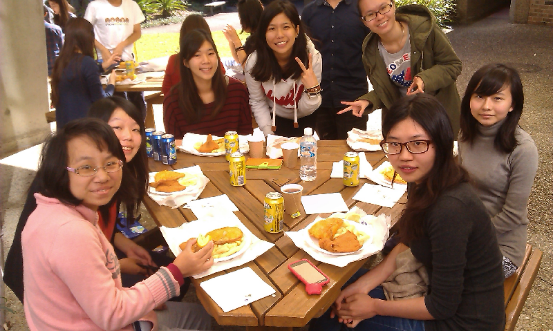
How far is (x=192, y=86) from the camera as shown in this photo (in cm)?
328

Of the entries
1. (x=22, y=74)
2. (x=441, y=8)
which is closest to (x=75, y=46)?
(x=22, y=74)

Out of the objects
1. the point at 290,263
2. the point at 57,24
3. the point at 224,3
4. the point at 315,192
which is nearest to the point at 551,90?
the point at 224,3

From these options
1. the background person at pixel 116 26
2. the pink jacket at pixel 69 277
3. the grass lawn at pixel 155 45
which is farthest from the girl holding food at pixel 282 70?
the grass lawn at pixel 155 45

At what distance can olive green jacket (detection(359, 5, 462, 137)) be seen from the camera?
303 cm

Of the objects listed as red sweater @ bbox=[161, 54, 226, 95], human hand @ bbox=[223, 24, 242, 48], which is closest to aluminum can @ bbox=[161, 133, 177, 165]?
red sweater @ bbox=[161, 54, 226, 95]

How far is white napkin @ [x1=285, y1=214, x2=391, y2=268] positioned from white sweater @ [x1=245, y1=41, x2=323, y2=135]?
5.01 ft

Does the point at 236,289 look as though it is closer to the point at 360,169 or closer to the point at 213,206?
the point at 213,206

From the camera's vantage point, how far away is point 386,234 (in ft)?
6.48

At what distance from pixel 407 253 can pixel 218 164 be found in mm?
1307

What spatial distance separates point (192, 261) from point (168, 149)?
1.20 metres

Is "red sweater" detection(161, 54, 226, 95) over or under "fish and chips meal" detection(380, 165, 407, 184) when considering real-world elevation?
over

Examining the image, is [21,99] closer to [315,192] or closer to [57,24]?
[57,24]

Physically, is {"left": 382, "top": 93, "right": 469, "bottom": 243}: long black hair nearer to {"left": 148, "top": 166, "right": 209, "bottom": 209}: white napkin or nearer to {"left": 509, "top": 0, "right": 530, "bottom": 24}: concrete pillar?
{"left": 148, "top": 166, "right": 209, "bottom": 209}: white napkin

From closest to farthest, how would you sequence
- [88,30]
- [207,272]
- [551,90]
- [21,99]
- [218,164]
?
[207,272], [218,164], [88,30], [21,99], [551,90]
